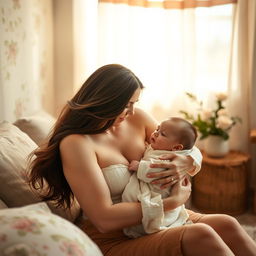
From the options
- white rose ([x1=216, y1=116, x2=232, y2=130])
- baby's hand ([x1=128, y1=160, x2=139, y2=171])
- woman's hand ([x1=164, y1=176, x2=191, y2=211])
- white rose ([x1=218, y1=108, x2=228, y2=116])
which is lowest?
woman's hand ([x1=164, y1=176, x2=191, y2=211])

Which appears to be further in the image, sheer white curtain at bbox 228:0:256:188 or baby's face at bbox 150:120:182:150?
sheer white curtain at bbox 228:0:256:188

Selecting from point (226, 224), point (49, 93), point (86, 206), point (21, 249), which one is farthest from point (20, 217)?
point (49, 93)

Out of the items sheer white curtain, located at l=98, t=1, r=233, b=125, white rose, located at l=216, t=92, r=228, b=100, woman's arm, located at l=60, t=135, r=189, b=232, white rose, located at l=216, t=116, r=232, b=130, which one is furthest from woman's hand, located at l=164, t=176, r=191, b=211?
sheer white curtain, located at l=98, t=1, r=233, b=125

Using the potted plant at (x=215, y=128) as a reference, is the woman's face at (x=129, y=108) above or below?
above

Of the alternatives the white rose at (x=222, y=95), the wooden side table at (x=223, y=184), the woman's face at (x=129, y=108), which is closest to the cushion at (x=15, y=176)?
the woman's face at (x=129, y=108)

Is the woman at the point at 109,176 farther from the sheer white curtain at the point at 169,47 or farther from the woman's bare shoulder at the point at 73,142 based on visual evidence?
the sheer white curtain at the point at 169,47

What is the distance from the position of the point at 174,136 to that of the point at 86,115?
1.29 feet

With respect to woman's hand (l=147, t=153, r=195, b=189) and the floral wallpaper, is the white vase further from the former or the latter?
woman's hand (l=147, t=153, r=195, b=189)

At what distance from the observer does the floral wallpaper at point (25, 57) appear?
2344 mm

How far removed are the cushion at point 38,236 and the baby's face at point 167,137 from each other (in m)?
0.75

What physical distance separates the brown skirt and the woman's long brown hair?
25 cm

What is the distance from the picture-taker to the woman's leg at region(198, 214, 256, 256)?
170cm

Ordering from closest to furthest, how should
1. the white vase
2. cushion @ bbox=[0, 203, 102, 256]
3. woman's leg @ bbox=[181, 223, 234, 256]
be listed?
cushion @ bbox=[0, 203, 102, 256] < woman's leg @ bbox=[181, 223, 234, 256] < the white vase

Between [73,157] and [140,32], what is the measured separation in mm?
1756
